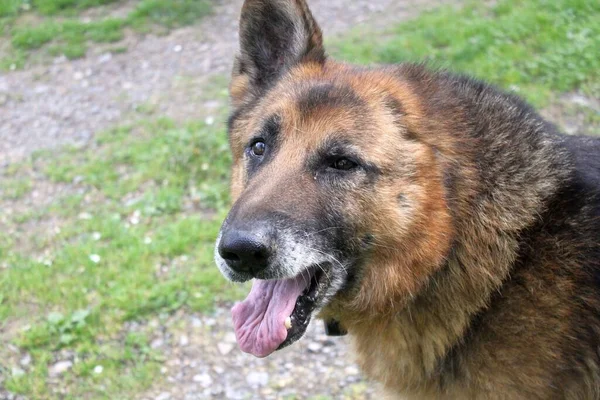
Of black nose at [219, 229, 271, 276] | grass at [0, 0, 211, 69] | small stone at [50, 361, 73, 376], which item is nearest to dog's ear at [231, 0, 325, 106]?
black nose at [219, 229, 271, 276]

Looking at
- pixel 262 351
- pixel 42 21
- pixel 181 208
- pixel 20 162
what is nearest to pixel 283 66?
pixel 262 351

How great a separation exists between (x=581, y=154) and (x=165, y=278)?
141 inches

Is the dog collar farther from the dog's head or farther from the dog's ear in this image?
the dog's ear

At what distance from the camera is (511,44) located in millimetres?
7844

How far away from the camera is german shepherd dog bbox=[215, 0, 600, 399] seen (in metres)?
2.81

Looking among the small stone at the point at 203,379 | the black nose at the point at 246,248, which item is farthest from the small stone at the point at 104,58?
the black nose at the point at 246,248

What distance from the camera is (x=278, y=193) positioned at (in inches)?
115

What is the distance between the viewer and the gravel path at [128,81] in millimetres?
7789

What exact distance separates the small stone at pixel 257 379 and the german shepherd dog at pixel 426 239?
56.1 inches

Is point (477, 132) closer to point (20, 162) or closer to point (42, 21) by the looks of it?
point (20, 162)

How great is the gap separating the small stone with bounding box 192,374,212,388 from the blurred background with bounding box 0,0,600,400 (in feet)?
0.07

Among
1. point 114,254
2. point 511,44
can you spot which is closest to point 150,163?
point 114,254

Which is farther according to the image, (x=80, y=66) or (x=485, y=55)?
(x=80, y=66)

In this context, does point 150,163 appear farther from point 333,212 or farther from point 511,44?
point 511,44
